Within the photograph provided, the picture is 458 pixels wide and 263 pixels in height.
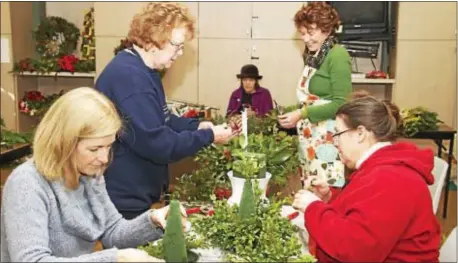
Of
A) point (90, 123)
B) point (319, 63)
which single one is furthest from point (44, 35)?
point (90, 123)

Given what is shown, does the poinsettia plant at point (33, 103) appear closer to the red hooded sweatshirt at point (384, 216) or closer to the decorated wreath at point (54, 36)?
the decorated wreath at point (54, 36)

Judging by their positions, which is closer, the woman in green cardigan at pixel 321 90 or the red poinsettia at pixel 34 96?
the woman in green cardigan at pixel 321 90

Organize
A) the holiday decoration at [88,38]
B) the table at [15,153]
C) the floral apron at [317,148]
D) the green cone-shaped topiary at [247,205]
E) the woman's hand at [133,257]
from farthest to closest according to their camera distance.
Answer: the holiday decoration at [88,38] → the table at [15,153] → the floral apron at [317,148] → the green cone-shaped topiary at [247,205] → the woman's hand at [133,257]

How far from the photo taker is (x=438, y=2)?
475 centimetres

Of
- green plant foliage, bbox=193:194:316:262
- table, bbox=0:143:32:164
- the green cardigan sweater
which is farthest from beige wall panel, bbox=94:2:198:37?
green plant foliage, bbox=193:194:316:262

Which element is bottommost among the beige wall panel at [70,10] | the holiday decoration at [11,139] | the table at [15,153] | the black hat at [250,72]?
the table at [15,153]

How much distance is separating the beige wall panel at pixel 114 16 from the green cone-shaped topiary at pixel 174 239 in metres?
4.05

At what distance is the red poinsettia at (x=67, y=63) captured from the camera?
17.0 ft

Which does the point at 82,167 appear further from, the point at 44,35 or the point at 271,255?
the point at 44,35

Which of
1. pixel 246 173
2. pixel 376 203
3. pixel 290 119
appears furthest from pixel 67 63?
pixel 376 203

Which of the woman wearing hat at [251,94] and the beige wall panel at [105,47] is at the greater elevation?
the beige wall panel at [105,47]

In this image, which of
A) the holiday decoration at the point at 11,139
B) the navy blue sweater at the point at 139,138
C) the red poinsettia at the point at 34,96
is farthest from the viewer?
the red poinsettia at the point at 34,96

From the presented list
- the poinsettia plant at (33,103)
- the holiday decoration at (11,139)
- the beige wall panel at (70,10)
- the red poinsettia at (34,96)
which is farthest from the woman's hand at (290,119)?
the beige wall panel at (70,10)

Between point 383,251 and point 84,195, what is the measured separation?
0.93 meters
